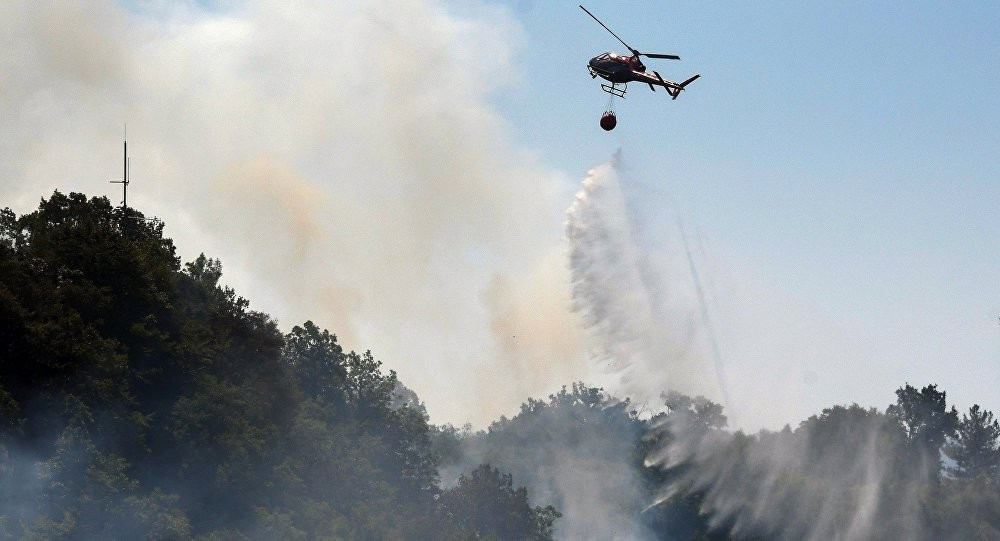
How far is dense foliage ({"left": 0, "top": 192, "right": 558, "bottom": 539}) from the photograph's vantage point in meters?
78.6

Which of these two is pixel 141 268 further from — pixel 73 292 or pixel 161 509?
pixel 161 509

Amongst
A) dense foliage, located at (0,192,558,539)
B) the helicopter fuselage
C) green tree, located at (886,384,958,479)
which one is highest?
green tree, located at (886,384,958,479)

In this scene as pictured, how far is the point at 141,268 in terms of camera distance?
293 feet

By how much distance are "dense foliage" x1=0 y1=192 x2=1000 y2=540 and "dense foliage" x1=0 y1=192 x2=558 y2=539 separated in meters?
0.16

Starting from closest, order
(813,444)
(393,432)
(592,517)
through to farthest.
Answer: (393,432) < (813,444) < (592,517)

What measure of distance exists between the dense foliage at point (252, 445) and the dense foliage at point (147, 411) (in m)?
0.16

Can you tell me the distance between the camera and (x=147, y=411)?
9262cm

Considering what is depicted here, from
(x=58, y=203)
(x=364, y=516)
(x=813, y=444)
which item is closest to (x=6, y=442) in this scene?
(x=58, y=203)

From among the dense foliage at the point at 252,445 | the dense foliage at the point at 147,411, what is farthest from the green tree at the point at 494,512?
the dense foliage at the point at 147,411

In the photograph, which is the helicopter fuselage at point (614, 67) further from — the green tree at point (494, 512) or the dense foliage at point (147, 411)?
the green tree at point (494, 512)

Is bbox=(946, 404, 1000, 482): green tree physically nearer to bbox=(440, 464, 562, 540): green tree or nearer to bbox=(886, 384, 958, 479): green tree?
bbox=(886, 384, 958, 479): green tree

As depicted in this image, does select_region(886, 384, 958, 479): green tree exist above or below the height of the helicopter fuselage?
above

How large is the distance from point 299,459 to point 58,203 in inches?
1211

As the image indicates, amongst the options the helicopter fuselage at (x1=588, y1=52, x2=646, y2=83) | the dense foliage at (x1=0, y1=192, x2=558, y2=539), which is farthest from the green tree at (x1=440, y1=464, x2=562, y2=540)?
the helicopter fuselage at (x1=588, y1=52, x2=646, y2=83)
